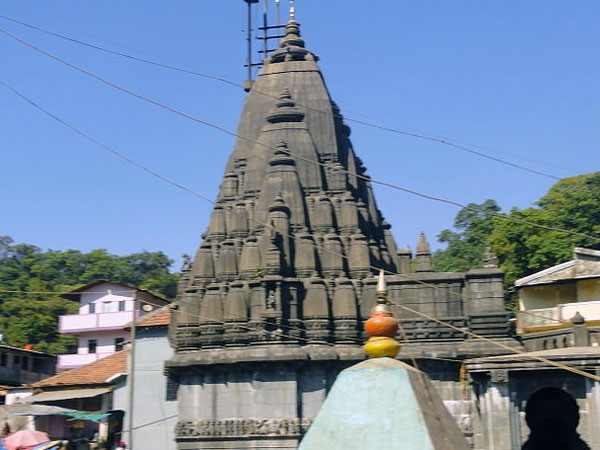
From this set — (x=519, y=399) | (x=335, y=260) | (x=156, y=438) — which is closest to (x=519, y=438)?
(x=519, y=399)

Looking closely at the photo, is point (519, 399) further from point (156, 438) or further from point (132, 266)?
point (132, 266)

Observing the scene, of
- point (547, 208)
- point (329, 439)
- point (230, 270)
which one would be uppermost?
point (547, 208)

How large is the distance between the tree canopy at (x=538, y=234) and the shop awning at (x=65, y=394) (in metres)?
17.5

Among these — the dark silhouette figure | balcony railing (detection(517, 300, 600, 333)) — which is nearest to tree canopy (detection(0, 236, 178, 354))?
balcony railing (detection(517, 300, 600, 333))

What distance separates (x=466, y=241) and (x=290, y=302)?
31.1m

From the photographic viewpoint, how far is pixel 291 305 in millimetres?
26109

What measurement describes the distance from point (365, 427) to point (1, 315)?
188ft

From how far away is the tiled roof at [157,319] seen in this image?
1380 inches

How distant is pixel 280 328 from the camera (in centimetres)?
2559

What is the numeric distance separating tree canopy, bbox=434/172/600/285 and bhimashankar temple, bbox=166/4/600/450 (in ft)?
25.8

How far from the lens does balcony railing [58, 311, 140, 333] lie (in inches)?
1839

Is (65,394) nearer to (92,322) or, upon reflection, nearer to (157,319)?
(157,319)

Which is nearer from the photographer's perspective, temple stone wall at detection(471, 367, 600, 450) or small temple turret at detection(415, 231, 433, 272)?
temple stone wall at detection(471, 367, 600, 450)

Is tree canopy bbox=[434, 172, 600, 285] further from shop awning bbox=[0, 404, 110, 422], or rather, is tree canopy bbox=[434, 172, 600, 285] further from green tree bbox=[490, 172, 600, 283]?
shop awning bbox=[0, 404, 110, 422]
